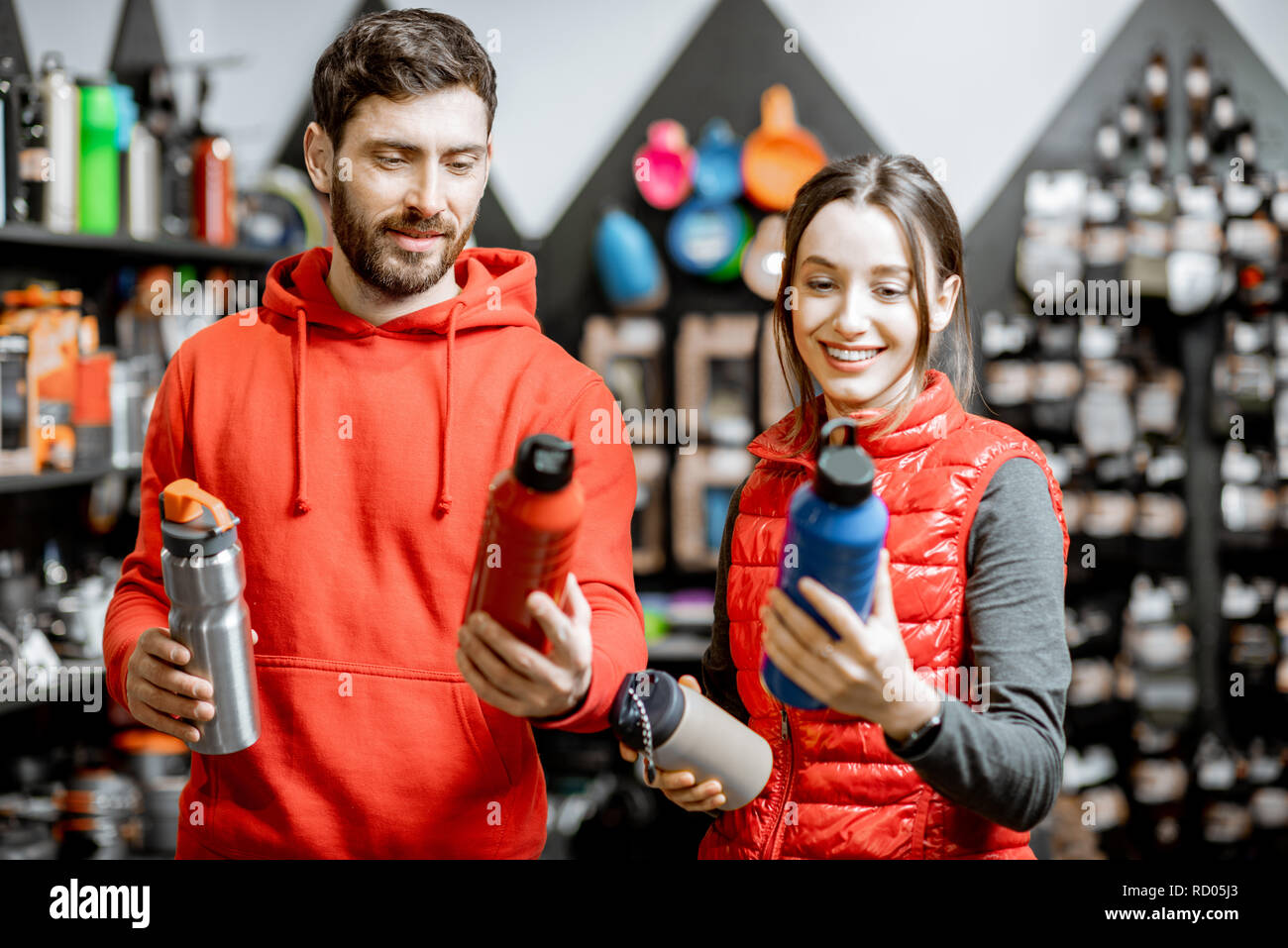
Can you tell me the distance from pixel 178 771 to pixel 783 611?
1896mm

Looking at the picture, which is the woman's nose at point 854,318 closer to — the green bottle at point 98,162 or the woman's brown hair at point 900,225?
the woman's brown hair at point 900,225

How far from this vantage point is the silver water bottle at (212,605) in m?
1.02

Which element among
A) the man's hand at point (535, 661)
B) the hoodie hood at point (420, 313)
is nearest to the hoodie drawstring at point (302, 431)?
the hoodie hood at point (420, 313)

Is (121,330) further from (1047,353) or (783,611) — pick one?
(1047,353)

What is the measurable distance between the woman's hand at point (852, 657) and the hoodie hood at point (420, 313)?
1.36 ft

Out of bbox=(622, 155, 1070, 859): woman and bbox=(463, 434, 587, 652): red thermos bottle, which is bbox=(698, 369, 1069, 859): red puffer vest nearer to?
bbox=(622, 155, 1070, 859): woman

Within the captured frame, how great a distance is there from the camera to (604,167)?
105 inches

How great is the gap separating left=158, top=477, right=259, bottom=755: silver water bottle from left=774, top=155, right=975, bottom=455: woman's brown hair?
1.99 feet

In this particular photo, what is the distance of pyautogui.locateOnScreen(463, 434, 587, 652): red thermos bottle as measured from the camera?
88cm

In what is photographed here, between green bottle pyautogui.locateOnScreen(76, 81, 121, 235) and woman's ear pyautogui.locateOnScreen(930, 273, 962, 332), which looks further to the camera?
green bottle pyautogui.locateOnScreen(76, 81, 121, 235)

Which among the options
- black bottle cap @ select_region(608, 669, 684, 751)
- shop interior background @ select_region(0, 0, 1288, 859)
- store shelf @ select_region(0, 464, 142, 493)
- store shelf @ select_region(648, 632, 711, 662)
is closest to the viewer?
black bottle cap @ select_region(608, 669, 684, 751)

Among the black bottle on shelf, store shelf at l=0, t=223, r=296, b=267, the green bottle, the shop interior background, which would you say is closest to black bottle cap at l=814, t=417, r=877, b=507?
the shop interior background

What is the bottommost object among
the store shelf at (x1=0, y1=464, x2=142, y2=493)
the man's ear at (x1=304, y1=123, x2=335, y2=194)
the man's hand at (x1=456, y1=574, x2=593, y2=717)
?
the man's hand at (x1=456, y1=574, x2=593, y2=717)
